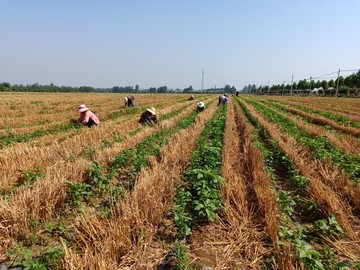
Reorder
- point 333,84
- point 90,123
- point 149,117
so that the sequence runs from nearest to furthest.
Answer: point 90,123 < point 149,117 < point 333,84

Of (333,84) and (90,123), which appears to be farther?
(333,84)

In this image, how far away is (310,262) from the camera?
8.87 feet

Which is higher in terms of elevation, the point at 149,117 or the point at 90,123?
the point at 149,117

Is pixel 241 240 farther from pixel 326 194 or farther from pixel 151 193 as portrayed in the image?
pixel 326 194

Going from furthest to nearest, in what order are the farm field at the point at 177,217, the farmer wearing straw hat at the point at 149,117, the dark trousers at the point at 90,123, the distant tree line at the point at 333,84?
the distant tree line at the point at 333,84 < the farmer wearing straw hat at the point at 149,117 < the dark trousers at the point at 90,123 < the farm field at the point at 177,217

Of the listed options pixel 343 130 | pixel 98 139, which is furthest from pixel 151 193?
pixel 343 130

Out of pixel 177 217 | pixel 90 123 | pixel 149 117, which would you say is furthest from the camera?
pixel 149 117

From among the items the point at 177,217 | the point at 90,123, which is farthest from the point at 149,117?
the point at 177,217

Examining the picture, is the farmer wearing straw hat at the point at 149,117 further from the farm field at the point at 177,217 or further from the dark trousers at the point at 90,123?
the farm field at the point at 177,217

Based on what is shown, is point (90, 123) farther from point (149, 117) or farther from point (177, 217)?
point (177, 217)

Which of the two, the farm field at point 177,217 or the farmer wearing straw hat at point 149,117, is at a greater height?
the farmer wearing straw hat at point 149,117

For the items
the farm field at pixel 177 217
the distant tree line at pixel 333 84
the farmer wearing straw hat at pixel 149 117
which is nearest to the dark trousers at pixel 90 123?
the farmer wearing straw hat at pixel 149 117

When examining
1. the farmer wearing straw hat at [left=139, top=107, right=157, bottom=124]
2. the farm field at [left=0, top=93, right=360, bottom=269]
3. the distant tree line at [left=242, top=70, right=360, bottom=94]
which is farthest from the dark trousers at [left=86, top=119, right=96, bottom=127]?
the distant tree line at [left=242, top=70, right=360, bottom=94]

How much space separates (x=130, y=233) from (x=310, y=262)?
2.13 m
